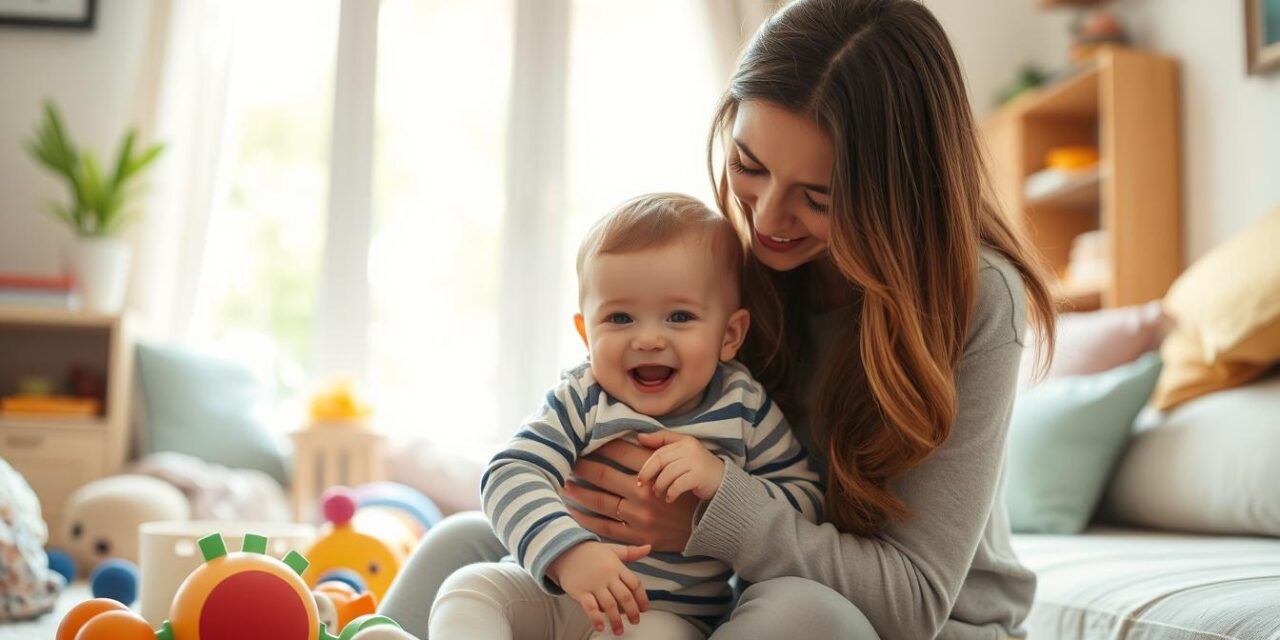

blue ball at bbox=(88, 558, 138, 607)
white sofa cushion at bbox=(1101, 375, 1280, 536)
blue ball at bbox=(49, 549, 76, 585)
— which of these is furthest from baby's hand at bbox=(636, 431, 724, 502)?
blue ball at bbox=(49, 549, 76, 585)

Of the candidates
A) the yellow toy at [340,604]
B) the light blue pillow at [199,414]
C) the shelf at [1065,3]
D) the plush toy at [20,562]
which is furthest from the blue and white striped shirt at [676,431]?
the shelf at [1065,3]

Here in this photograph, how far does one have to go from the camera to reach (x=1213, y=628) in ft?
4.02

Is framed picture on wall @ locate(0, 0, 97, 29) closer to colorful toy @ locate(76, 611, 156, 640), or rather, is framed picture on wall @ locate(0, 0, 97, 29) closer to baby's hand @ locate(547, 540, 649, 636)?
colorful toy @ locate(76, 611, 156, 640)

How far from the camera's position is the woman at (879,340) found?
1.13 metres

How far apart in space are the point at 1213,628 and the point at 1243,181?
1.77m

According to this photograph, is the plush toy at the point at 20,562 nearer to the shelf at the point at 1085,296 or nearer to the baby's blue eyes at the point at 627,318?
the baby's blue eyes at the point at 627,318

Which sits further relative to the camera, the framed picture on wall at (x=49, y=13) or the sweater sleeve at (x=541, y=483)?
the framed picture on wall at (x=49, y=13)

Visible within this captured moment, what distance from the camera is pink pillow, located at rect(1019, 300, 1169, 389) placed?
2.34 m

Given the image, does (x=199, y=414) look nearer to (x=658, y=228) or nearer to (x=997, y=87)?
(x=658, y=228)

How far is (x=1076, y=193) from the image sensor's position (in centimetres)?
324

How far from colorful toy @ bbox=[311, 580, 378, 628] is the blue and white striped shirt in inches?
10.2

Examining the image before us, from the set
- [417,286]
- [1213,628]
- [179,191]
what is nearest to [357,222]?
[417,286]

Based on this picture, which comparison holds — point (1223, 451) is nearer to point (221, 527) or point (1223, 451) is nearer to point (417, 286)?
point (221, 527)

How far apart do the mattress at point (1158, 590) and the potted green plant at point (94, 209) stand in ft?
7.93
